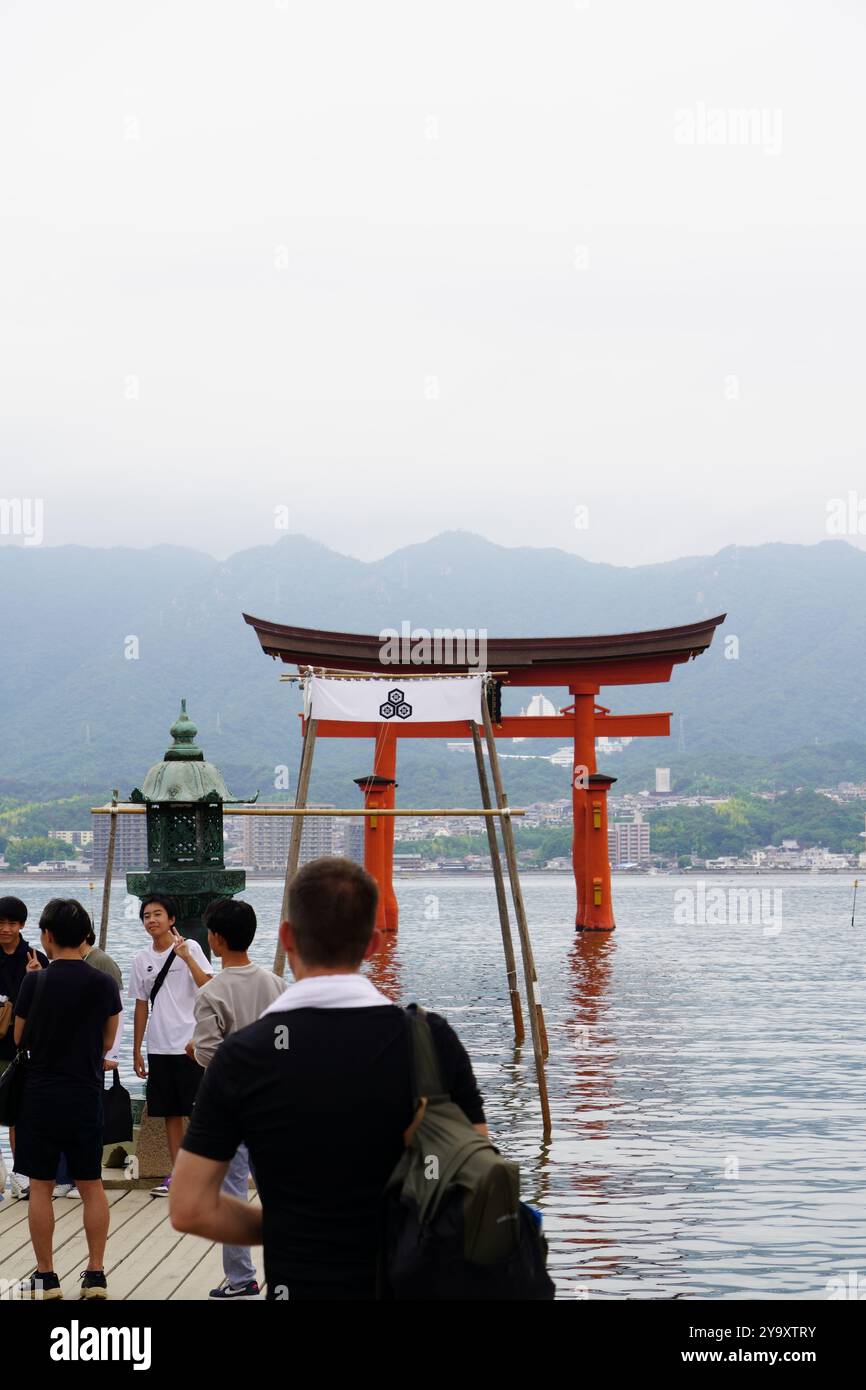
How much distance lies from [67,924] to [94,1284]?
153 centimetres

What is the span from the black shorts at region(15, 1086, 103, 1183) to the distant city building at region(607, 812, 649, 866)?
13095 cm

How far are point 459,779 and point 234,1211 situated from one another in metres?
159

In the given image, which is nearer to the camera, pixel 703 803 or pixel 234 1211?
pixel 234 1211

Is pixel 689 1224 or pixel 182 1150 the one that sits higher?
pixel 182 1150

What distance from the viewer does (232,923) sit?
6531mm

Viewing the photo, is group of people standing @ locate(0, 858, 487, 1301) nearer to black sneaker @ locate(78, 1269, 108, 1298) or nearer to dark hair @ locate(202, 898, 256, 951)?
dark hair @ locate(202, 898, 256, 951)

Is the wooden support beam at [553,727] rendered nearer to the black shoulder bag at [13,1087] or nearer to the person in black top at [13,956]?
the person in black top at [13,956]

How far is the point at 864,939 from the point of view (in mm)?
46938

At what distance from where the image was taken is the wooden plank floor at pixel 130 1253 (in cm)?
666

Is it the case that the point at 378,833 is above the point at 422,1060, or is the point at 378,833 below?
below

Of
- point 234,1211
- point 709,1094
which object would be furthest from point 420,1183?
point 709,1094

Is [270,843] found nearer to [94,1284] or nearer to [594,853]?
[594,853]

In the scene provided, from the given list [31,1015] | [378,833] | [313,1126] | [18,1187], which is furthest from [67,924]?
[378,833]
